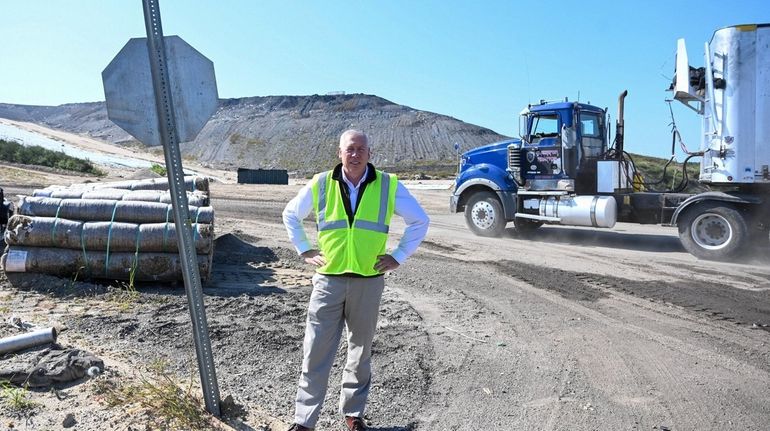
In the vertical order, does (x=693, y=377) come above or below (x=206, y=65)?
below

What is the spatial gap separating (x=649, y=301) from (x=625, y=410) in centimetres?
380

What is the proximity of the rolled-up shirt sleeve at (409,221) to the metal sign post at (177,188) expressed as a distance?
1253 mm

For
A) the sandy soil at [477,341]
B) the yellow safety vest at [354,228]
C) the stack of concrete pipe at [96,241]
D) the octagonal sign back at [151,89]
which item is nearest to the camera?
the octagonal sign back at [151,89]

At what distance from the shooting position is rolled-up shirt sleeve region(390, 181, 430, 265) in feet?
12.8

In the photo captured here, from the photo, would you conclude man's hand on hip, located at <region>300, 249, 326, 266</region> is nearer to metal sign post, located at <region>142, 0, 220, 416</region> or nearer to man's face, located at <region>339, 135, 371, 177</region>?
man's face, located at <region>339, 135, 371, 177</region>

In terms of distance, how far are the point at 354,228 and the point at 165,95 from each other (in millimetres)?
1341

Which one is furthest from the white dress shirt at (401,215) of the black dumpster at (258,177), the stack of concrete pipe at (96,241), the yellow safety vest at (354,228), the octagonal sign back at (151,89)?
the black dumpster at (258,177)

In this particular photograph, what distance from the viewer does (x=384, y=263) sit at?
3.76 meters

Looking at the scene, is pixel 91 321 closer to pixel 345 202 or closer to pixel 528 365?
pixel 345 202

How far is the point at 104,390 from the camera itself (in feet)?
13.4

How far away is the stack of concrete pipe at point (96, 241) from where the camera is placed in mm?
7465

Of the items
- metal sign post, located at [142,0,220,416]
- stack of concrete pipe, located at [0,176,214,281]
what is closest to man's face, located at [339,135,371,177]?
metal sign post, located at [142,0,220,416]

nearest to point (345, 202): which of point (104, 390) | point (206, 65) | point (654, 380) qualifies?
point (206, 65)

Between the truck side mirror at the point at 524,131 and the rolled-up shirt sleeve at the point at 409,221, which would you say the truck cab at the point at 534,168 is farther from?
the rolled-up shirt sleeve at the point at 409,221
